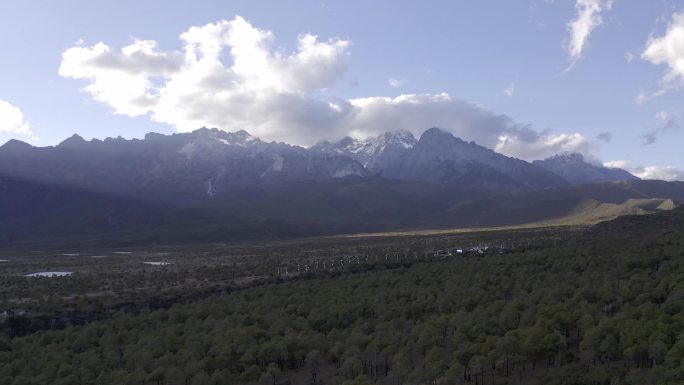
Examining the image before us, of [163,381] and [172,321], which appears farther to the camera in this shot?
[172,321]

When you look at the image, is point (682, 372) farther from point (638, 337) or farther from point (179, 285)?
point (179, 285)

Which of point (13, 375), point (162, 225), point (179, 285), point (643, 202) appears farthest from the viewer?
point (162, 225)

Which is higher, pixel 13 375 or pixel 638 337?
pixel 638 337

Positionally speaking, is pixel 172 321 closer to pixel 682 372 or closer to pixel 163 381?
pixel 163 381

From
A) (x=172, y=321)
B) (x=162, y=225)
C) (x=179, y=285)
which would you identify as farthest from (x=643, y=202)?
(x=172, y=321)

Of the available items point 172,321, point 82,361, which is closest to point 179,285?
point 172,321

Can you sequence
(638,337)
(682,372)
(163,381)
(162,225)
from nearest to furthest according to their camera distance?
(682,372) → (638,337) → (163,381) → (162,225)
